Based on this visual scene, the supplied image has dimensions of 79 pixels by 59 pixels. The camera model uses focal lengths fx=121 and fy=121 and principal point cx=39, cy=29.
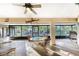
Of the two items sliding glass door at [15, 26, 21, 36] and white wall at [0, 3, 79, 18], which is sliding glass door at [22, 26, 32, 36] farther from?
white wall at [0, 3, 79, 18]

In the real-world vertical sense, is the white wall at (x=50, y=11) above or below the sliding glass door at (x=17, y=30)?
above

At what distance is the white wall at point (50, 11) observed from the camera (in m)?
2.44

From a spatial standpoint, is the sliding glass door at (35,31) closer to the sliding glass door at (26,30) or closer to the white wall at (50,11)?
the sliding glass door at (26,30)

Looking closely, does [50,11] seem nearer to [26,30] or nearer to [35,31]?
[35,31]

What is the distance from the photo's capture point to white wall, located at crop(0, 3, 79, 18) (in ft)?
8.02

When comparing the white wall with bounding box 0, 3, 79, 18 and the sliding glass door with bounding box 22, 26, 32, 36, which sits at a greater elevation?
the white wall with bounding box 0, 3, 79, 18

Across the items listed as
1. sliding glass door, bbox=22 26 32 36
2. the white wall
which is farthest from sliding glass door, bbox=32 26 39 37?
the white wall

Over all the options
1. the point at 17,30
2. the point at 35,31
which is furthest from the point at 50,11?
the point at 17,30

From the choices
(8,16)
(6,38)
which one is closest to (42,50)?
(6,38)

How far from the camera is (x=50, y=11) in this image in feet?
8.19

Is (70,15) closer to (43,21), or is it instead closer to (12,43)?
(43,21)

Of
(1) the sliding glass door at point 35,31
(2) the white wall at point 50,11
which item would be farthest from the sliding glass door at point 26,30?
(2) the white wall at point 50,11

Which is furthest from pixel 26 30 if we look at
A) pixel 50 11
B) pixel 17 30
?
pixel 50 11

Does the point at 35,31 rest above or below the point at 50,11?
below
